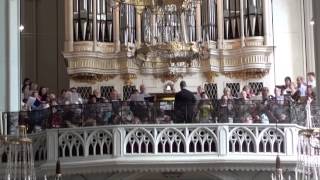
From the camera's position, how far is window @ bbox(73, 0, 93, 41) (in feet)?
94.3

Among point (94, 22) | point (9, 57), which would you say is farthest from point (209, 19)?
point (9, 57)

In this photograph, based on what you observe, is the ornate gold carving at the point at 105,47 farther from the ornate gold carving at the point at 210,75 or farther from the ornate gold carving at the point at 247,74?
the ornate gold carving at the point at 247,74

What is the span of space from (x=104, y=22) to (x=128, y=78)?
1.77m

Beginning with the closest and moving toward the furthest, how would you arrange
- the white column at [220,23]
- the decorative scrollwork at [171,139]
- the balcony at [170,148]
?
the balcony at [170,148], the decorative scrollwork at [171,139], the white column at [220,23]

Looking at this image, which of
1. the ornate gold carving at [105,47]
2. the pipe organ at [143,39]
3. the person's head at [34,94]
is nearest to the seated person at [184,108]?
the person's head at [34,94]

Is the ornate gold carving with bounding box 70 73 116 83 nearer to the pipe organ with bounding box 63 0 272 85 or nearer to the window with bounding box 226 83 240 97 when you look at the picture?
the pipe organ with bounding box 63 0 272 85

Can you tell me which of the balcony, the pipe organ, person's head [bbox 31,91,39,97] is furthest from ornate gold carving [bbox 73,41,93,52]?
the balcony

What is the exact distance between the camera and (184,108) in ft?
75.2

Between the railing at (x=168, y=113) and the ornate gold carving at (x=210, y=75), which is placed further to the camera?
the ornate gold carving at (x=210, y=75)

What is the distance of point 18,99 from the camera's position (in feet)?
78.1

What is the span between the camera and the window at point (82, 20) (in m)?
28.8

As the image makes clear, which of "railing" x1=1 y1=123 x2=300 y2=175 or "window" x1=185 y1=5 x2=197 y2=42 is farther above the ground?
"window" x1=185 y1=5 x2=197 y2=42

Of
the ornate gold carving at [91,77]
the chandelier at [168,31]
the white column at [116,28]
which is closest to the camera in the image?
the chandelier at [168,31]

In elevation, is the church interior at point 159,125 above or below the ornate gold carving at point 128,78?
below
